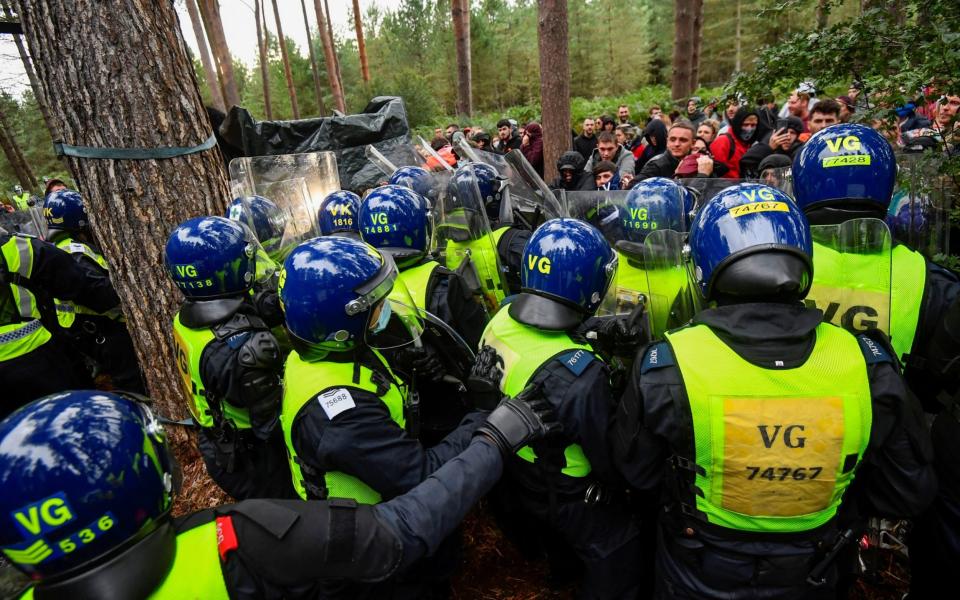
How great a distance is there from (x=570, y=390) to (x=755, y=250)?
881mm

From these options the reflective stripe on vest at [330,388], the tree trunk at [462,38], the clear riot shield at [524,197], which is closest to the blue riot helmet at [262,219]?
the clear riot shield at [524,197]

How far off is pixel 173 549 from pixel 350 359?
0.97 metres

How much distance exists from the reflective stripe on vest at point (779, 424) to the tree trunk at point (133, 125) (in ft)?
12.7

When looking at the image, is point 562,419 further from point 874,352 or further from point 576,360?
point 874,352

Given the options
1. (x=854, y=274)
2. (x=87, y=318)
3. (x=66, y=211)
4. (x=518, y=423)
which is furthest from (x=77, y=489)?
(x=66, y=211)

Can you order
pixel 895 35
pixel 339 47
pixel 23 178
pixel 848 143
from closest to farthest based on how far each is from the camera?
pixel 848 143, pixel 895 35, pixel 23 178, pixel 339 47

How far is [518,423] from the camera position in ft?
6.16

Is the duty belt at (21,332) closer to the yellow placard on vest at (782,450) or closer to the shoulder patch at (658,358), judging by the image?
the shoulder patch at (658,358)

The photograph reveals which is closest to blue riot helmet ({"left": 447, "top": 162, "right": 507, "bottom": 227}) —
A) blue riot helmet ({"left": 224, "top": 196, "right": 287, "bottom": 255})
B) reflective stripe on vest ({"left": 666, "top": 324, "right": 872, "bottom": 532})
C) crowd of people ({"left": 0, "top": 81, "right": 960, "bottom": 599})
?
crowd of people ({"left": 0, "top": 81, "right": 960, "bottom": 599})

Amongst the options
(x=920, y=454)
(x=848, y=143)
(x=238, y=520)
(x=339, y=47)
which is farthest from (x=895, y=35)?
(x=339, y=47)

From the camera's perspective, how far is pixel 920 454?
1728 mm

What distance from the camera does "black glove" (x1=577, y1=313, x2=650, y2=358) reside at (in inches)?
96.4

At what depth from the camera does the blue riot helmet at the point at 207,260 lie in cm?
264

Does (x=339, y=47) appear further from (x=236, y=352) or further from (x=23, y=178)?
(x=236, y=352)
